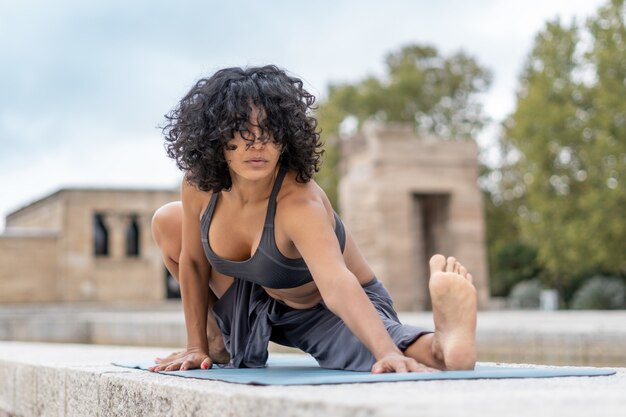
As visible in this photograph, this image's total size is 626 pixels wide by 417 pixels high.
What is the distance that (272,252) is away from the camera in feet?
12.1

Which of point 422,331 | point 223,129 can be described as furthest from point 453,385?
point 223,129

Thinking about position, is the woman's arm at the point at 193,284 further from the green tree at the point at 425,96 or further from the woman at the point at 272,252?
the green tree at the point at 425,96

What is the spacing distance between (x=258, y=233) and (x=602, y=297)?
1071 inches

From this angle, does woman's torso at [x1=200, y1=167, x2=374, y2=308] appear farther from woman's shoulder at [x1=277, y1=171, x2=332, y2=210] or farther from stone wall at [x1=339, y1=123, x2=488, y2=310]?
stone wall at [x1=339, y1=123, x2=488, y2=310]

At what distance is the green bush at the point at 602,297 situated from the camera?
29.0m

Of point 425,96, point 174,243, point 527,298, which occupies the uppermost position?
point 425,96

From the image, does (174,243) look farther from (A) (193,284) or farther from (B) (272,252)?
(B) (272,252)

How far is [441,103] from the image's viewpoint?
155 feet

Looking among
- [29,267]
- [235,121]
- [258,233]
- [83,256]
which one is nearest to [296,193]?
[258,233]

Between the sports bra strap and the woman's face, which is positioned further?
the sports bra strap

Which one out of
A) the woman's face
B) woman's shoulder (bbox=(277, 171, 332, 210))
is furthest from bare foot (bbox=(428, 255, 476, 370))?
the woman's face

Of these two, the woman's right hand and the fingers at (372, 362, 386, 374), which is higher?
the fingers at (372, 362, 386, 374)

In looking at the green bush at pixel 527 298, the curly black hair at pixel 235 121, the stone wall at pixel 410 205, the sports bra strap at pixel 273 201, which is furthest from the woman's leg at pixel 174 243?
the green bush at pixel 527 298

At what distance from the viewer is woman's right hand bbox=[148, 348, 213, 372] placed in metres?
3.94
